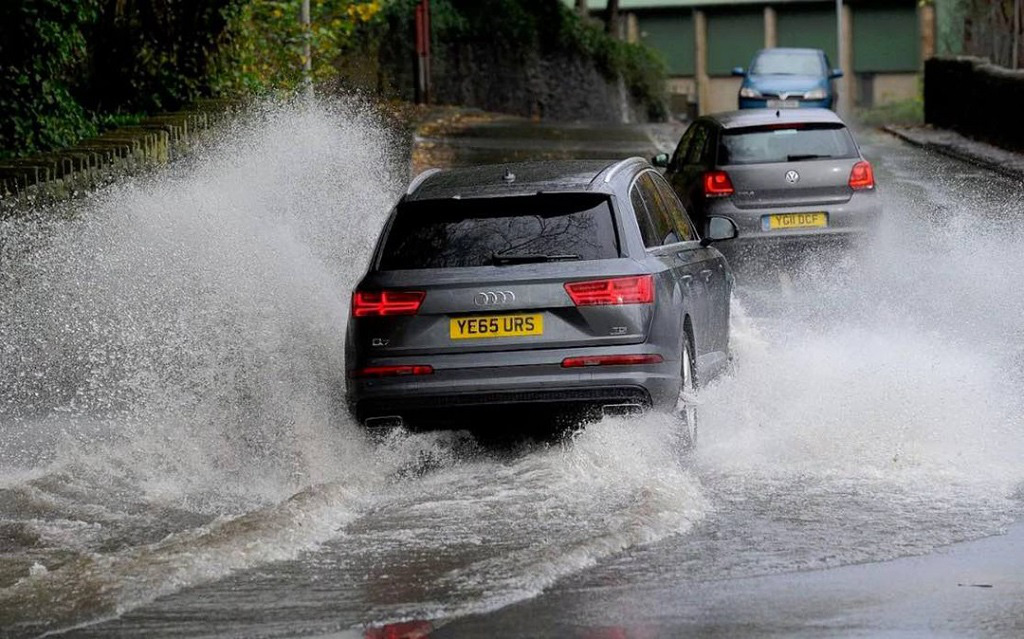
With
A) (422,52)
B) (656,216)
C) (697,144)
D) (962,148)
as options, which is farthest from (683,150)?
(422,52)

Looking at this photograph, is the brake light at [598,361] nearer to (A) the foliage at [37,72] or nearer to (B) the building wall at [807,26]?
(A) the foliage at [37,72]

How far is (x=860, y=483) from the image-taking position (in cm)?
909

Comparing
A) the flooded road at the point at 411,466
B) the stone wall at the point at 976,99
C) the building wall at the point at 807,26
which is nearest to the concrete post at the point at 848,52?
the building wall at the point at 807,26

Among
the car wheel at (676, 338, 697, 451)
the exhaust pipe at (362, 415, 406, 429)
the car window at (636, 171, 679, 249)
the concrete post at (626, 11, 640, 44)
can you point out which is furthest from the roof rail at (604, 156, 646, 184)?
the concrete post at (626, 11, 640, 44)

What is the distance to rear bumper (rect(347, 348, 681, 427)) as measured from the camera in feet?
31.2

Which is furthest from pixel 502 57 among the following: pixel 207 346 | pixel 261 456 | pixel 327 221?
pixel 261 456

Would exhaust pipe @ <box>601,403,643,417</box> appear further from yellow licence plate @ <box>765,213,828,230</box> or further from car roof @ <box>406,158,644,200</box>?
yellow licence plate @ <box>765,213,828,230</box>

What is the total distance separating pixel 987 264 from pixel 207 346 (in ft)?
26.5

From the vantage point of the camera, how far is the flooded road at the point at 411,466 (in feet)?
23.1

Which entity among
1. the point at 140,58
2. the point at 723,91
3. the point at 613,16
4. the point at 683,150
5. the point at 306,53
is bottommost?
the point at 723,91

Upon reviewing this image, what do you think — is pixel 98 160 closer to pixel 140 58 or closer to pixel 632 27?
pixel 140 58

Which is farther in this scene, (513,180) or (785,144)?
(785,144)

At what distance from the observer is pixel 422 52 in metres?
40.5

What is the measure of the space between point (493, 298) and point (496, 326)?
0.14 meters
